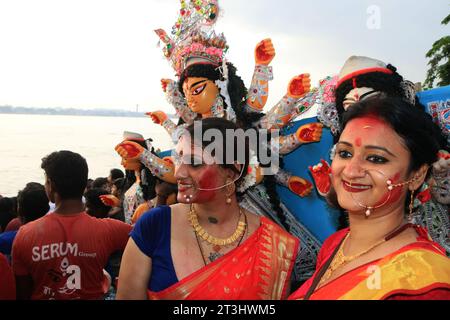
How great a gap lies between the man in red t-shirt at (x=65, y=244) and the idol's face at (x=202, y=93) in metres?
0.96

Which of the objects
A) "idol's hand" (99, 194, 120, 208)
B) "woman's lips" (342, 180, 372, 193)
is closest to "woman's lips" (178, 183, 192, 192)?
"woman's lips" (342, 180, 372, 193)

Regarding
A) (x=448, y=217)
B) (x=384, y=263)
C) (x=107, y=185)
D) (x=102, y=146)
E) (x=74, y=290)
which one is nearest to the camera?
(x=384, y=263)

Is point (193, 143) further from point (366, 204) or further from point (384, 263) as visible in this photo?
point (384, 263)

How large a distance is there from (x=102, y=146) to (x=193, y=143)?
11223 mm

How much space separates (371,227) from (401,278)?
0.88ft

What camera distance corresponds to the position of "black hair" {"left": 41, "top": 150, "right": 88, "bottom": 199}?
2.16 m

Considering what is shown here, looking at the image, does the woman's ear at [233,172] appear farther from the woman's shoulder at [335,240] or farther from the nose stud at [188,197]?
the woman's shoulder at [335,240]

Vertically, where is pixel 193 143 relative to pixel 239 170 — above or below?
above

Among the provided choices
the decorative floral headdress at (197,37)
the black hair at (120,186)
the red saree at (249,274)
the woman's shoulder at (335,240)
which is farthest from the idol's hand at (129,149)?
the woman's shoulder at (335,240)

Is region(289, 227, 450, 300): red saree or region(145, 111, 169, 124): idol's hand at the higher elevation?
region(145, 111, 169, 124): idol's hand

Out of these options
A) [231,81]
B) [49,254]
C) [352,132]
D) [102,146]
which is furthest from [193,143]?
[102,146]

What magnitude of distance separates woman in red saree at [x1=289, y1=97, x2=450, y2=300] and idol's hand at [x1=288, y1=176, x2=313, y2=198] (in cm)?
138

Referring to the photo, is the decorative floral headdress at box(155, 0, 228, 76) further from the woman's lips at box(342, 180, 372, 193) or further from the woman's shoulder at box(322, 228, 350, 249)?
the woman's lips at box(342, 180, 372, 193)

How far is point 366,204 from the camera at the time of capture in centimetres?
142
